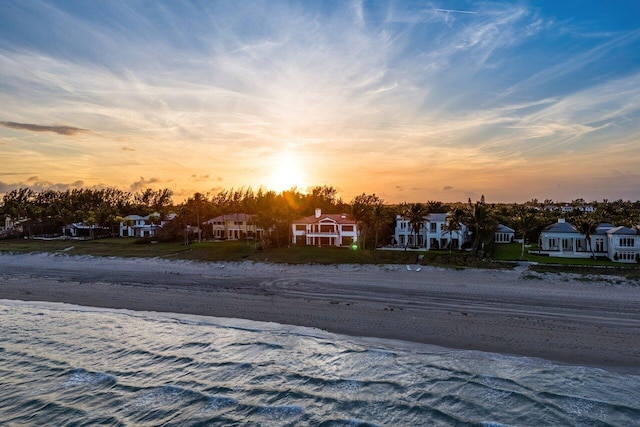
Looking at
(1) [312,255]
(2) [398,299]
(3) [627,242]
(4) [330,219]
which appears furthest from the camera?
(4) [330,219]

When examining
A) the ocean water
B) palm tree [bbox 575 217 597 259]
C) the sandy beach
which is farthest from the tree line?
the ocean water

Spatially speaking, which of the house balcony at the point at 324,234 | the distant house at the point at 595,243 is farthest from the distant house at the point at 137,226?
the distant house at the point at 595,243

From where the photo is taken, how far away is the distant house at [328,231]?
50906 millimetres

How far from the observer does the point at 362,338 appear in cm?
1964

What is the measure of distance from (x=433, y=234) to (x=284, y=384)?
38.4 meters

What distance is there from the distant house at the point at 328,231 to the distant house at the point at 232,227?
888 cm

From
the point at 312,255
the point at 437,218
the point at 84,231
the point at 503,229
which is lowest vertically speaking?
the point at 312,255

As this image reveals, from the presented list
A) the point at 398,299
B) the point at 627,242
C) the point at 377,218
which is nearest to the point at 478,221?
the point at 377,218

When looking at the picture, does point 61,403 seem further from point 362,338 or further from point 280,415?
point 362,338

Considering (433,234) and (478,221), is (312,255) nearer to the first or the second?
(433,234)

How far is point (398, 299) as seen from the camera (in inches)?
1058

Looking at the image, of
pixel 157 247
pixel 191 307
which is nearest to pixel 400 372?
pixel 191 307

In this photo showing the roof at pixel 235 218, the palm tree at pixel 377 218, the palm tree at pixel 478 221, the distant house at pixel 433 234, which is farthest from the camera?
the roof at pixel 235 218

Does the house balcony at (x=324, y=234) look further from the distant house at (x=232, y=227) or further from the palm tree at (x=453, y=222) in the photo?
the palm tree at (x=453, y=222)
